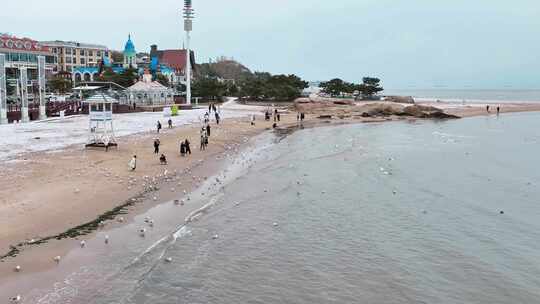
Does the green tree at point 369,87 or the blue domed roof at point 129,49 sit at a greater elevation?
the blue domed roof at point 129,49

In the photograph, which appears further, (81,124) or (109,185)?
(81,124)

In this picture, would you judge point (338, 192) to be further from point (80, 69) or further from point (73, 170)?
point (80, 69)

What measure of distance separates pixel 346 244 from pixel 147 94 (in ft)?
227

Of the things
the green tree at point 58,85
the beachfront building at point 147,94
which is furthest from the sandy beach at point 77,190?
the green tree at point 58,85

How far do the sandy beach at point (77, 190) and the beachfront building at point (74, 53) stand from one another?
9776 centimetres

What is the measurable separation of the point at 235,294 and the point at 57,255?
535 centimetres

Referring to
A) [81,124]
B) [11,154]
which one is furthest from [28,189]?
[81,124]

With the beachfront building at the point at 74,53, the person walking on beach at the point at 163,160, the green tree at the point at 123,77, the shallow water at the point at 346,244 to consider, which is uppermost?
the beachfront building at the point at 74,53

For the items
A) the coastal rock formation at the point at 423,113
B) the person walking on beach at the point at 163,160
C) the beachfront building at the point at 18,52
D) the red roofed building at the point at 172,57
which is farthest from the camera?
the red roofed building at the point at 172,57

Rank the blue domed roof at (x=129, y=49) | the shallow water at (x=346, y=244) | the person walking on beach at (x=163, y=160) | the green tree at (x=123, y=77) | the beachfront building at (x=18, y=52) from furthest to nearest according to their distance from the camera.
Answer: the blue domed roof at (x=129, y=49), the green tree at (x=123, y=77), the beachfront building at (x=18, y=52), the person walking on beach at (x=163, y=160), the shallow water at (x=346, y=244)

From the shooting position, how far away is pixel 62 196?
829 inches

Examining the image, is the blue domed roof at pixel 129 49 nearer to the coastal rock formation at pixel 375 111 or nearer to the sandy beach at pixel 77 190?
the coastal rock formation at pixel 375 111

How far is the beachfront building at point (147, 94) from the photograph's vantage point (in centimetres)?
8031

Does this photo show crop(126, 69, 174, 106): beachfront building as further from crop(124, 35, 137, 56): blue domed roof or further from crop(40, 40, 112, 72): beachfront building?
crop(40, 40, 112, 72): beachfront building
